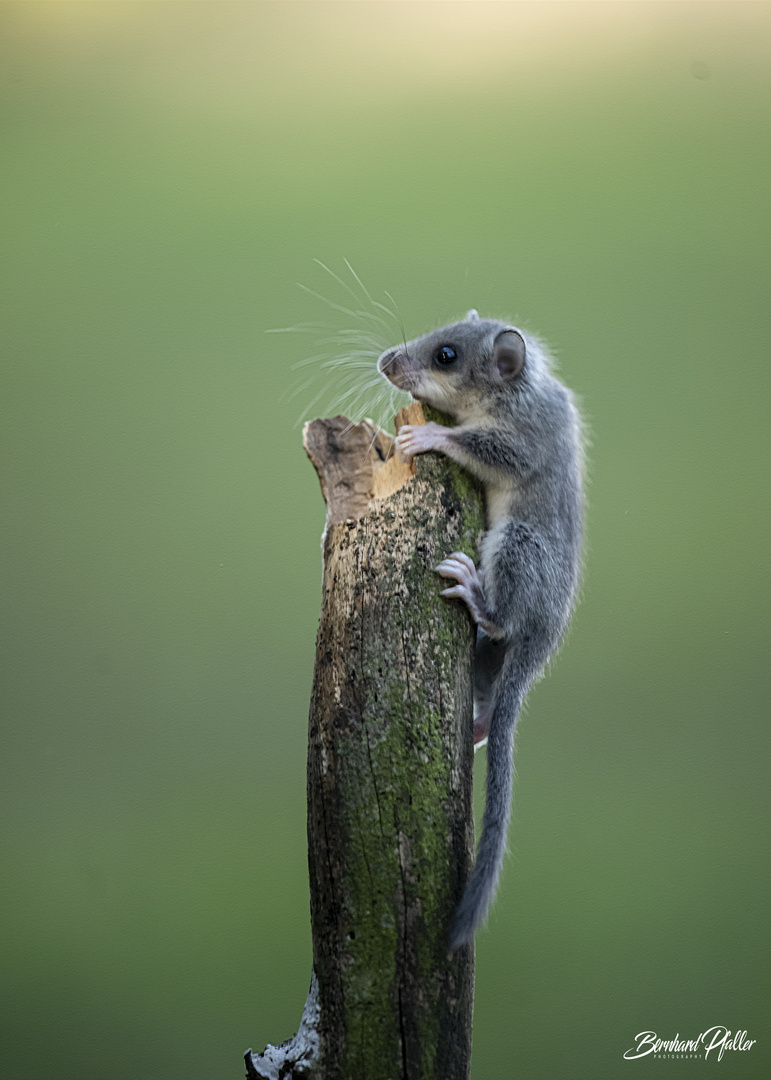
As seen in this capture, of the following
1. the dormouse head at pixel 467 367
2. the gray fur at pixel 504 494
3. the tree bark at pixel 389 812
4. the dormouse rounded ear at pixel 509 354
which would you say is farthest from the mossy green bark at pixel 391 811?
the dormouse rounded ear at pixel 509 354

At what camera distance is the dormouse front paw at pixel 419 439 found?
271 cm

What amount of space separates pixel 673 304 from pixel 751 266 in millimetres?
393

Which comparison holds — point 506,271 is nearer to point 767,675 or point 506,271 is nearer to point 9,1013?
point 767,675

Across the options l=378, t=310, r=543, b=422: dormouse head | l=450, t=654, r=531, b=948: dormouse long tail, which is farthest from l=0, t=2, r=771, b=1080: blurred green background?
l=450, t=654, r=531, b=948: dormouse long tail

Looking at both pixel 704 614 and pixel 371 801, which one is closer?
pixel 371 801

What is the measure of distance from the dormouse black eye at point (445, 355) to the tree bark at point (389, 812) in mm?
546

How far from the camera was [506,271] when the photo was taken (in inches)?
155

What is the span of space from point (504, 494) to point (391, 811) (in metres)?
1.00

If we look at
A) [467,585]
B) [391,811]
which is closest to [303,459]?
[467,585]

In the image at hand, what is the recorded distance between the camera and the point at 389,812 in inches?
94.5

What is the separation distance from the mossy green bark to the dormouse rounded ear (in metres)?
0.62

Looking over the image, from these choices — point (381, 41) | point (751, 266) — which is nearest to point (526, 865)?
point (751, 266)

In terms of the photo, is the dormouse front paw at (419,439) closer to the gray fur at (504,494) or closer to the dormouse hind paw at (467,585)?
the gray fur at (504,494)

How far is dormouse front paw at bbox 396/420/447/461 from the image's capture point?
2709 millimetres
